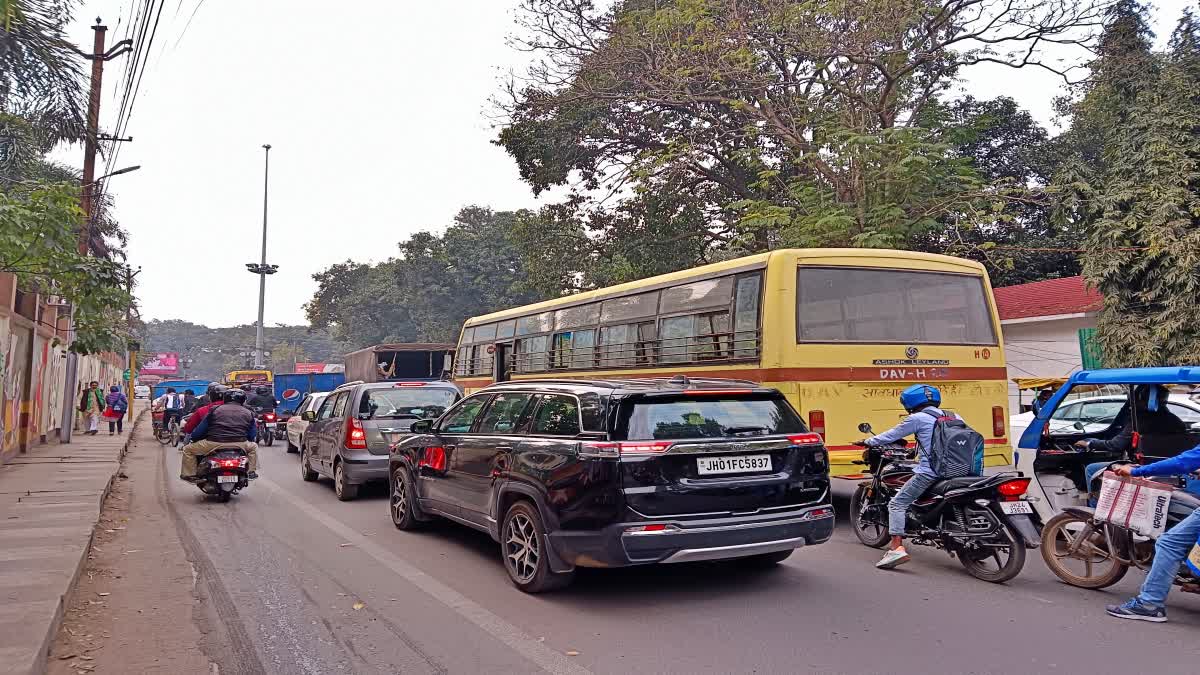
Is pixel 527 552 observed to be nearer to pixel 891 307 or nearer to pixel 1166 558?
pixel 1166 558

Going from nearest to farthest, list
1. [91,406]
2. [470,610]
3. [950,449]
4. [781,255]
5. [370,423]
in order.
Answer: [470,610]
[950,449]
[781,255]
[370,423]
[91,406]

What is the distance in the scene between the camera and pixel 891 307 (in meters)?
9.57

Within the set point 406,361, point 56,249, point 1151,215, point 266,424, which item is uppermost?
point 1151,215

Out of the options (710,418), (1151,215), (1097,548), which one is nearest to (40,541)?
(710,418)

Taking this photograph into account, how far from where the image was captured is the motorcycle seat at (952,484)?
21.4 feet

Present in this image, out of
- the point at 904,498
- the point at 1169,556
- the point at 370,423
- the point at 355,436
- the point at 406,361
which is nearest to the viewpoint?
the point at 1169,556

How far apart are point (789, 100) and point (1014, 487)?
14856 mm

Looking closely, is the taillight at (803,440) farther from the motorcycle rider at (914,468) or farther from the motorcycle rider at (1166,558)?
the motorcycle rider at (1166,558)

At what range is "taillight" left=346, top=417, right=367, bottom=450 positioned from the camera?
1098 cm

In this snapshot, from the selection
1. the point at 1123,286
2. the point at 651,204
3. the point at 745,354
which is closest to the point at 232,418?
the point at 745,354

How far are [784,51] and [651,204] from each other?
6.73 metres

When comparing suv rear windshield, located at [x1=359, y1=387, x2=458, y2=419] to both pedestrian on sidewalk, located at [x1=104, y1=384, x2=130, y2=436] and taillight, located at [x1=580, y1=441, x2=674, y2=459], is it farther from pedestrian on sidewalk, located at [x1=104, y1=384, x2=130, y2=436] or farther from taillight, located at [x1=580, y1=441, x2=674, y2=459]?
pedestrian on sidewalk, located at [x1=104, y1=384, x2=130, y2=436]

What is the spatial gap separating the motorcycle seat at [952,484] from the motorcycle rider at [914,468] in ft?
0.15

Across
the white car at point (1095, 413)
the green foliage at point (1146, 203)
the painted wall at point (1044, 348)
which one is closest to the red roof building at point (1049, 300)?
the painted wall at point (1044, 348)
